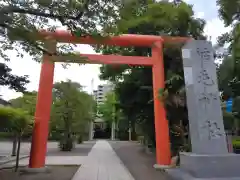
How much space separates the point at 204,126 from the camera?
665 centimetres

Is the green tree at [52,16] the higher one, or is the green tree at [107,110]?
the green tree at [107,110]

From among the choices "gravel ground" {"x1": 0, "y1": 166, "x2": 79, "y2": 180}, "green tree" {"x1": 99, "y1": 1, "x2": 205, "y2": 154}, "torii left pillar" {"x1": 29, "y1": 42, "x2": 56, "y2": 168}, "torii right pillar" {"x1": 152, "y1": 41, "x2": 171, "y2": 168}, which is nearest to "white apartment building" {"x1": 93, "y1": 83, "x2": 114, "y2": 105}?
"green tree" {"x1": 99, "y1": 1, "x2": 205, "y2": 154}

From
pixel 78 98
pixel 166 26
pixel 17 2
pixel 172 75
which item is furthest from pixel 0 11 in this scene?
pixel 78 98

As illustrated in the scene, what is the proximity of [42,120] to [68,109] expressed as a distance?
829 centimetres

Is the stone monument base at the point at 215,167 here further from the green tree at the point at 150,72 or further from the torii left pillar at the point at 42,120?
the torii left pillar at the point at 42,120

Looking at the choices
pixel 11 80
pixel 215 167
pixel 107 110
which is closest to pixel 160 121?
pixel 215 167

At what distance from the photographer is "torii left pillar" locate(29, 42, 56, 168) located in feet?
28.8

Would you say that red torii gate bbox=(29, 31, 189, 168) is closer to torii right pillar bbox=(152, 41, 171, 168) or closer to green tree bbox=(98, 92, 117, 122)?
torii right pillar bbox=(152, 41, 171, 168)

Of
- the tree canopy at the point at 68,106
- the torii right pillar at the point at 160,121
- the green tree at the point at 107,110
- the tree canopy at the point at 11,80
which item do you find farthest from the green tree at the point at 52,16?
the green tree at the point at 107,110

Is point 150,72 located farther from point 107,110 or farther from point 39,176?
point 107,110

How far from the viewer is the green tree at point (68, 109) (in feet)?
55.0

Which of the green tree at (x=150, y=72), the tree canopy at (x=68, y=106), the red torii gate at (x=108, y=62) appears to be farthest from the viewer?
the tree canopy at (x=68, y=106)

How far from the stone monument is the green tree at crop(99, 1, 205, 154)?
7.74 ft

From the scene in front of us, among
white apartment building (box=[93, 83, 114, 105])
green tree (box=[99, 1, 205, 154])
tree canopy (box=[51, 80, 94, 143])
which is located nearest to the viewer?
green tree (box=[99, 1, 205, 154])
